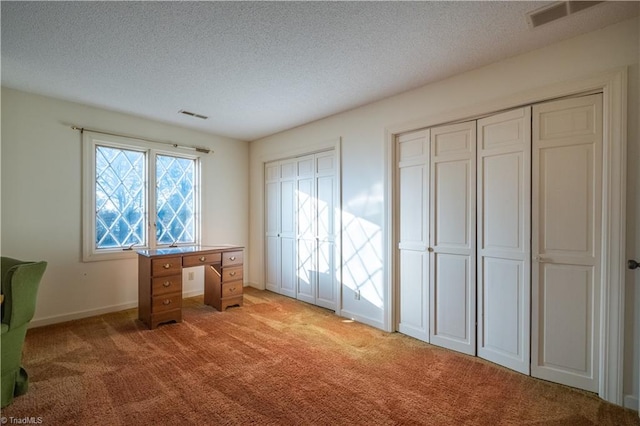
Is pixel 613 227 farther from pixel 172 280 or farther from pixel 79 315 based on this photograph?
pixel 79 315

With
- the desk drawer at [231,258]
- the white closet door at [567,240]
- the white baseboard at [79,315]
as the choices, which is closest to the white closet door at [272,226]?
the desk drawer at [231,258]

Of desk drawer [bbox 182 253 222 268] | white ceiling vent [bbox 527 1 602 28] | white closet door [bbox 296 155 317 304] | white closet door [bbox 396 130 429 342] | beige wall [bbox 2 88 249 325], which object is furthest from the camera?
white closet door [bbox 296 155 317 304]

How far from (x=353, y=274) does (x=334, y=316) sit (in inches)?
23.2

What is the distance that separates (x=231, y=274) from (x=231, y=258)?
21 cm

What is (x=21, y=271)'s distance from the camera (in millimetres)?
1995

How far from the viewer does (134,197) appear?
4020mm

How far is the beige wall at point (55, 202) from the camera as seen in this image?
3139 mm

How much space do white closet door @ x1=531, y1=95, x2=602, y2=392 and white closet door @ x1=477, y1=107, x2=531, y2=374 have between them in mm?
67

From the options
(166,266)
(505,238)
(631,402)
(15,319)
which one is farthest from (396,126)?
(15,319)

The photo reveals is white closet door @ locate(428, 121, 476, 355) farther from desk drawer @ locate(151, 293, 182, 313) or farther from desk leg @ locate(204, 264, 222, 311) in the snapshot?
desk drawer @ locate(151, 293, 182, 313)

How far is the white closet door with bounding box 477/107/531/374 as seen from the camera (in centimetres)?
238

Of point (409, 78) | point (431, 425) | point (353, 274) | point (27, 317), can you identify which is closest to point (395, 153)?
point (409, 78)

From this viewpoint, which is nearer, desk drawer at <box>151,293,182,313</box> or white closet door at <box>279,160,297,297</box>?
desk drawer at <box>151,293,182,313</box>

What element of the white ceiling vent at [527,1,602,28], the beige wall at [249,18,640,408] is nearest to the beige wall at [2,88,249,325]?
the beige wall at [249,18,640,408]
